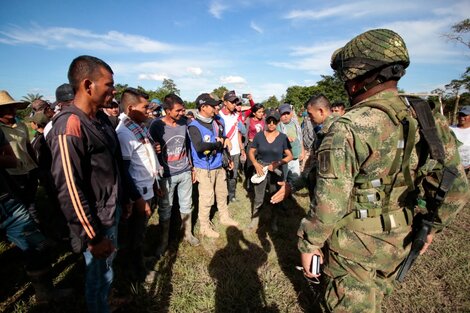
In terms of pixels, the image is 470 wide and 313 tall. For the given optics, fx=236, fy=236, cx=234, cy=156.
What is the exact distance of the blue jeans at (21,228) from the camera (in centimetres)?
221

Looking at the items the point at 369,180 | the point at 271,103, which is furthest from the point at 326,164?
the point at 271,103

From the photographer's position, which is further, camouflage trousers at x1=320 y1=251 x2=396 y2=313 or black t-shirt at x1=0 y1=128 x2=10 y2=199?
black t-shirt at x1=0 y1=128 x2=10 y2=199

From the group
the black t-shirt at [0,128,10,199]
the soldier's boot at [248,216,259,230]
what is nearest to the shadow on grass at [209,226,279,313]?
the soldier's boot at [248,216,259,230]

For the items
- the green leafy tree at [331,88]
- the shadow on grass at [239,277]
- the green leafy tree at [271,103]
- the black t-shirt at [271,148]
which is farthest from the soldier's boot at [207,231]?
the green leafy tree at [331,88]

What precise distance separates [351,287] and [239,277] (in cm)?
195

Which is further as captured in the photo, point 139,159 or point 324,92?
point 324,92

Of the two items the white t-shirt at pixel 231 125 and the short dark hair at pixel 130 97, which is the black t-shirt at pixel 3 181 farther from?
the white t-shirt at pixel 231 125

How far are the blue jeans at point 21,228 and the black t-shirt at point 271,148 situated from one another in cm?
334

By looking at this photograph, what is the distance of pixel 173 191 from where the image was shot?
3754mm

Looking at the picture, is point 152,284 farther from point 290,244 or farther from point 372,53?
point 372,53

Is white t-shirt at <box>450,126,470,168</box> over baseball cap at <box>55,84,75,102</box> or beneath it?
beneath

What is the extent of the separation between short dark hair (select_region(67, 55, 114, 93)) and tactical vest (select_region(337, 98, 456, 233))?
6.48 ft

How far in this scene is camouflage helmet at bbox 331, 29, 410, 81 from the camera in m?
1.47

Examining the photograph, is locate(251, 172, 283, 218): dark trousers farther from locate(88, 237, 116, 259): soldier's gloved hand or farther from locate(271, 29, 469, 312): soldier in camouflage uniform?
locate(88, 237, 116, 259): soldier's gloved hand
